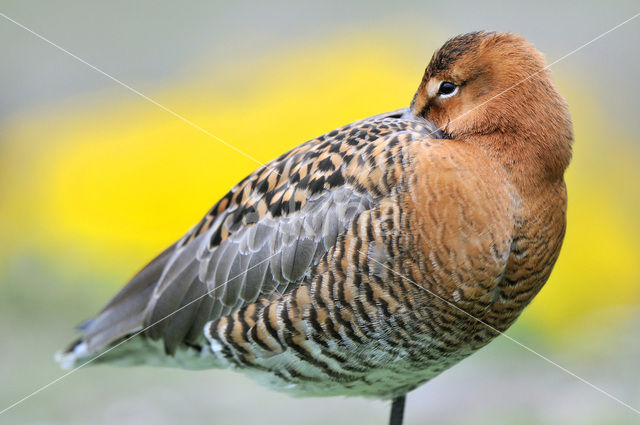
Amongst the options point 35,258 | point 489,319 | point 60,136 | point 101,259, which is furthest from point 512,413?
point 60,136

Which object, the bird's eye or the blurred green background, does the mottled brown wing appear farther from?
the blurred green background

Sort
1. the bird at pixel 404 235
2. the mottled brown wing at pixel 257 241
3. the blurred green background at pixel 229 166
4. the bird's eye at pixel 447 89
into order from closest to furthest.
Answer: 1. the bird at pixel 404 235
2. the bird's eye at pixel 447 89
3. the mottled brown wing at pixel 257 241
4. the blurred green background at pixel 229 166

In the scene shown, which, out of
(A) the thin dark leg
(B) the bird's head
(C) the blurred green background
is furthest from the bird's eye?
(C) the blurred green background

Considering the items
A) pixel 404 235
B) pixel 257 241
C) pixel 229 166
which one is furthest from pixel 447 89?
pixel 229 166

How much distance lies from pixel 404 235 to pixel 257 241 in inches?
28.7

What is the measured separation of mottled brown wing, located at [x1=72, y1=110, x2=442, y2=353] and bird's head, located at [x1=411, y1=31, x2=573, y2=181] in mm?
189

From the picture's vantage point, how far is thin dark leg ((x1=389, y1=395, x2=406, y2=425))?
4.05 metres

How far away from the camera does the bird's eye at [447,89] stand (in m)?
3.22

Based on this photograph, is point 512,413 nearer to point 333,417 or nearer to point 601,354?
point 601,354

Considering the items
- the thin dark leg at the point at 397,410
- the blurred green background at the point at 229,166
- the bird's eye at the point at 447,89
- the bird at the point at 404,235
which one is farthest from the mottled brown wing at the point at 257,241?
the blurred green background at the point at 229,166

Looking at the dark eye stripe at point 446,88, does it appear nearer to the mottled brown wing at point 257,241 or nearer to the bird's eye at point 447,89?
the bird's eye at point 447,89

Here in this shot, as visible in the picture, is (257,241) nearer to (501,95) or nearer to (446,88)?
(446,88)

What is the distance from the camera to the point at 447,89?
3236mm

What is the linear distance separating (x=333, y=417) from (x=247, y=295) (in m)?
2.38
